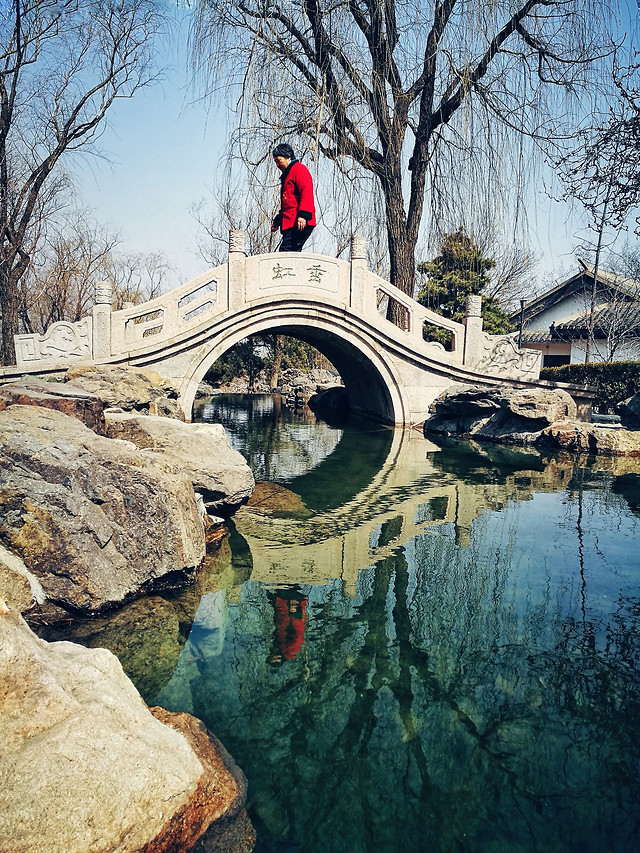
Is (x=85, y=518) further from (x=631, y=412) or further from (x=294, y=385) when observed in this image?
(x=294, y=385)

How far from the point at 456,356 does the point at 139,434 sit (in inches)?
311

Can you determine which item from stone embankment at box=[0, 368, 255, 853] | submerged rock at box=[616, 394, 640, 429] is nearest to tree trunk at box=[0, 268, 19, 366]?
stone embankment at box=[0, 368, 255, 853]

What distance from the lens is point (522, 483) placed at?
680 centimetres

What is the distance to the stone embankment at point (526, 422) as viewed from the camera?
8773mm

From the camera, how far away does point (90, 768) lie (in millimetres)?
1628

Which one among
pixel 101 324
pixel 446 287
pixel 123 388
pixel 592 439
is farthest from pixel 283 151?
pixel 446 287

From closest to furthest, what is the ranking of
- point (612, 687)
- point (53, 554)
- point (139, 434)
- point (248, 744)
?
1. point (248, 744)
2. point (612, 687)
3. point (53, 554)
4. point (139, 434)

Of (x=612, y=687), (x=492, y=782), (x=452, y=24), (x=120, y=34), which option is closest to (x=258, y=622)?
(x=492, y=782)

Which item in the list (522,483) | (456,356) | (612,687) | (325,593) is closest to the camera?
(612,687)

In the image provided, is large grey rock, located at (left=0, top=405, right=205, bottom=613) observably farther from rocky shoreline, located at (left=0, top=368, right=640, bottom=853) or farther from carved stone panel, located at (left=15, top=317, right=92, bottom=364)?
carved stone panel, located at (left=15, top=317, right=92, bottom=364)

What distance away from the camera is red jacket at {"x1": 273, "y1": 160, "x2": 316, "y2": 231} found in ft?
26.0

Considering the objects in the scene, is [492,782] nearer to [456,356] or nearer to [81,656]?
[81,656]

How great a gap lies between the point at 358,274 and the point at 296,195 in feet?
9.25

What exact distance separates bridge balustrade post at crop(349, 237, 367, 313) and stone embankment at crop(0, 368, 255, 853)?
612cm
